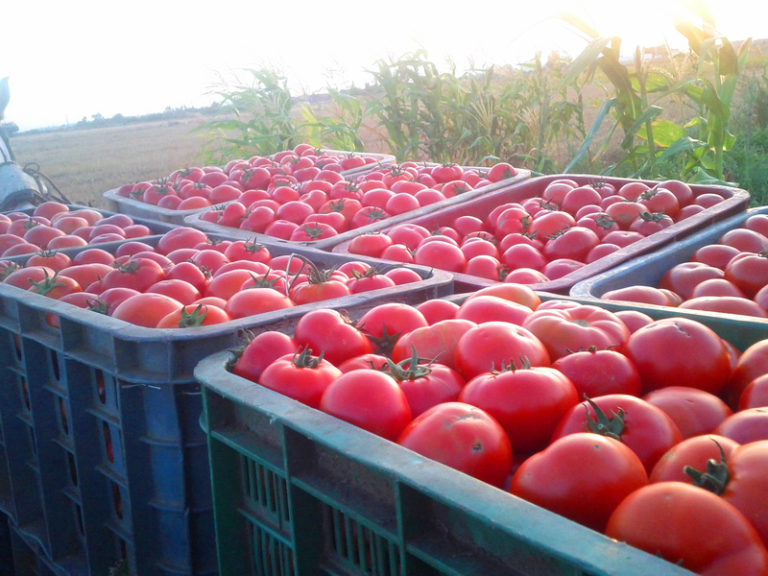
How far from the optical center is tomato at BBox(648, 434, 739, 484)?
998 mm

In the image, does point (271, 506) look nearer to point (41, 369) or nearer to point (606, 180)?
point (41, 369)

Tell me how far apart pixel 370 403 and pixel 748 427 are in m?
0.63

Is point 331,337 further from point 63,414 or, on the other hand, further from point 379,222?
point 379,222

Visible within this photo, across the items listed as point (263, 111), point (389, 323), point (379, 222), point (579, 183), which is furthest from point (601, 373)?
point (263, 111)

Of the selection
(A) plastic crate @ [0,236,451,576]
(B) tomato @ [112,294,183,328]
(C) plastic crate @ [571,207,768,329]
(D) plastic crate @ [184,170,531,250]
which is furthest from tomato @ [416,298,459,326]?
(D) plastic crate @ [184,170,531,250]

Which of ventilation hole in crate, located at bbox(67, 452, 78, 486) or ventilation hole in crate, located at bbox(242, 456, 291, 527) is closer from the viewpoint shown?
ventilation hole in crate, located at bbox(242, 456, 291, 527)

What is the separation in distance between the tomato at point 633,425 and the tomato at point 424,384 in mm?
276

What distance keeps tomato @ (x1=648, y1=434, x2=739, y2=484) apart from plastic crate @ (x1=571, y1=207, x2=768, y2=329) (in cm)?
73

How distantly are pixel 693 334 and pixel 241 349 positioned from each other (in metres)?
0.97

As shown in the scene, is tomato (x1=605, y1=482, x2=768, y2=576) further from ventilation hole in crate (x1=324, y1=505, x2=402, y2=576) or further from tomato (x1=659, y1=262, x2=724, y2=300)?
tomato (x1=659, y1=262, x2=724, y2=300)

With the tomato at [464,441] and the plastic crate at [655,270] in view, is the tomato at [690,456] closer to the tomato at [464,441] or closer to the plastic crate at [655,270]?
the tomato at [464,441]

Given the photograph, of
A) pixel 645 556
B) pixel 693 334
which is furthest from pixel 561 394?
pixel 645 556

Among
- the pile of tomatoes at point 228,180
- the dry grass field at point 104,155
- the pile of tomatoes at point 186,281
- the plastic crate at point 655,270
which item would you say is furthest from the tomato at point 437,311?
the dry grass field at point 104,155

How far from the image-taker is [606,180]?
12.9 ft
